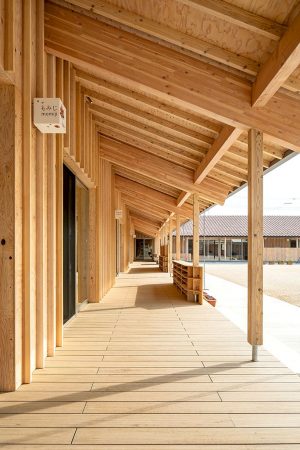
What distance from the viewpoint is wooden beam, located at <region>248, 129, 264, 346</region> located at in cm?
413

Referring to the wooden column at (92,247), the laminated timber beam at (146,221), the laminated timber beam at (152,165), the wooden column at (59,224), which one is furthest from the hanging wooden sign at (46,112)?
the laminated timber beam at (146,221)

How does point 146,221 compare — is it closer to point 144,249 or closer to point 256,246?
point 144,249

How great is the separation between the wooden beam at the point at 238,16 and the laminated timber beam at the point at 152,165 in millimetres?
5296

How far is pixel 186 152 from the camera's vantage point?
7.23 meters

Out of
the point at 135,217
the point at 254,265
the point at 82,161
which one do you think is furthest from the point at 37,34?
the point at 135,217

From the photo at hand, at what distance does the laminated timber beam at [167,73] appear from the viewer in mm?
3830

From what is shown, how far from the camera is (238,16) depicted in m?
2.96

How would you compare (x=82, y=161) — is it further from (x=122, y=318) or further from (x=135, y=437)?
(x=135, y=437)

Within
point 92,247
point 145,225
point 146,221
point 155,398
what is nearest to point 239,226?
point 145,225

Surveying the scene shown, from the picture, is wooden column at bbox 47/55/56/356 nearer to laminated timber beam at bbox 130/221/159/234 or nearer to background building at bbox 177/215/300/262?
laminated timber beam at bbox 130/221/159/234

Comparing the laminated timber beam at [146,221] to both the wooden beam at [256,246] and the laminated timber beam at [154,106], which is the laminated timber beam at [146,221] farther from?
the wooden beam at [256,246]

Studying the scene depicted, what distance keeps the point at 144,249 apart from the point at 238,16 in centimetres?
3193

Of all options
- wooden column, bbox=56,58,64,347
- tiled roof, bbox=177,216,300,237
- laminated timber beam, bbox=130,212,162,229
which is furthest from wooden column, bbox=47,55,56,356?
tiled roof, bbox=177,216,300,237

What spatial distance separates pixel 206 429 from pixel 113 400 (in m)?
0.81
